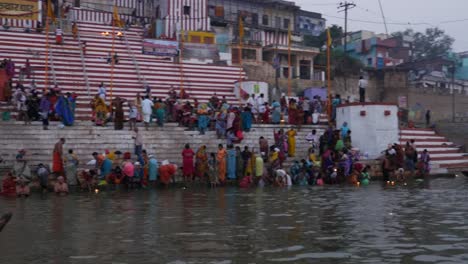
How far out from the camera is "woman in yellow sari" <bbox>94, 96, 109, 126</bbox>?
1876 cm

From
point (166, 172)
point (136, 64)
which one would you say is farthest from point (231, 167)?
point (136, 64)

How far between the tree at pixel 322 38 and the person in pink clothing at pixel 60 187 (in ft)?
124

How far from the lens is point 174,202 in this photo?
40.8ft

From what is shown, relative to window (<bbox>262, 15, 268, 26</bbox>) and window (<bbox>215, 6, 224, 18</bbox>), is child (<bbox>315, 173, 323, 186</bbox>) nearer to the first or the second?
window (<bbox>215, 6, 224, 18</bbox>)

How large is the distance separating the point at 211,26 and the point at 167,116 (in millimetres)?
19899

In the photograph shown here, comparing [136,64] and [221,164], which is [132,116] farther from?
[136,64]

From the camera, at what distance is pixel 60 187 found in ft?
48.8

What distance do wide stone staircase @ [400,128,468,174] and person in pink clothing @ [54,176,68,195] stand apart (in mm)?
13054

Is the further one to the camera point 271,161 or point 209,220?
point 271,161

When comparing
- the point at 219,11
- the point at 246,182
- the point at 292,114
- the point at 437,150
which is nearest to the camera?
the point at 246,182

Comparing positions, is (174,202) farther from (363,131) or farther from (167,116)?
(363,131)

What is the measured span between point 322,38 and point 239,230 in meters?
44.8

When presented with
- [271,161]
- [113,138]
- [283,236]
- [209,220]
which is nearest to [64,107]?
[113,138]

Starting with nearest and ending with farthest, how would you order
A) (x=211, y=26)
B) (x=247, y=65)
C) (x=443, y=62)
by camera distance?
(x=247, y=65) < (x=211, y=26) < (x=443, y=62)
